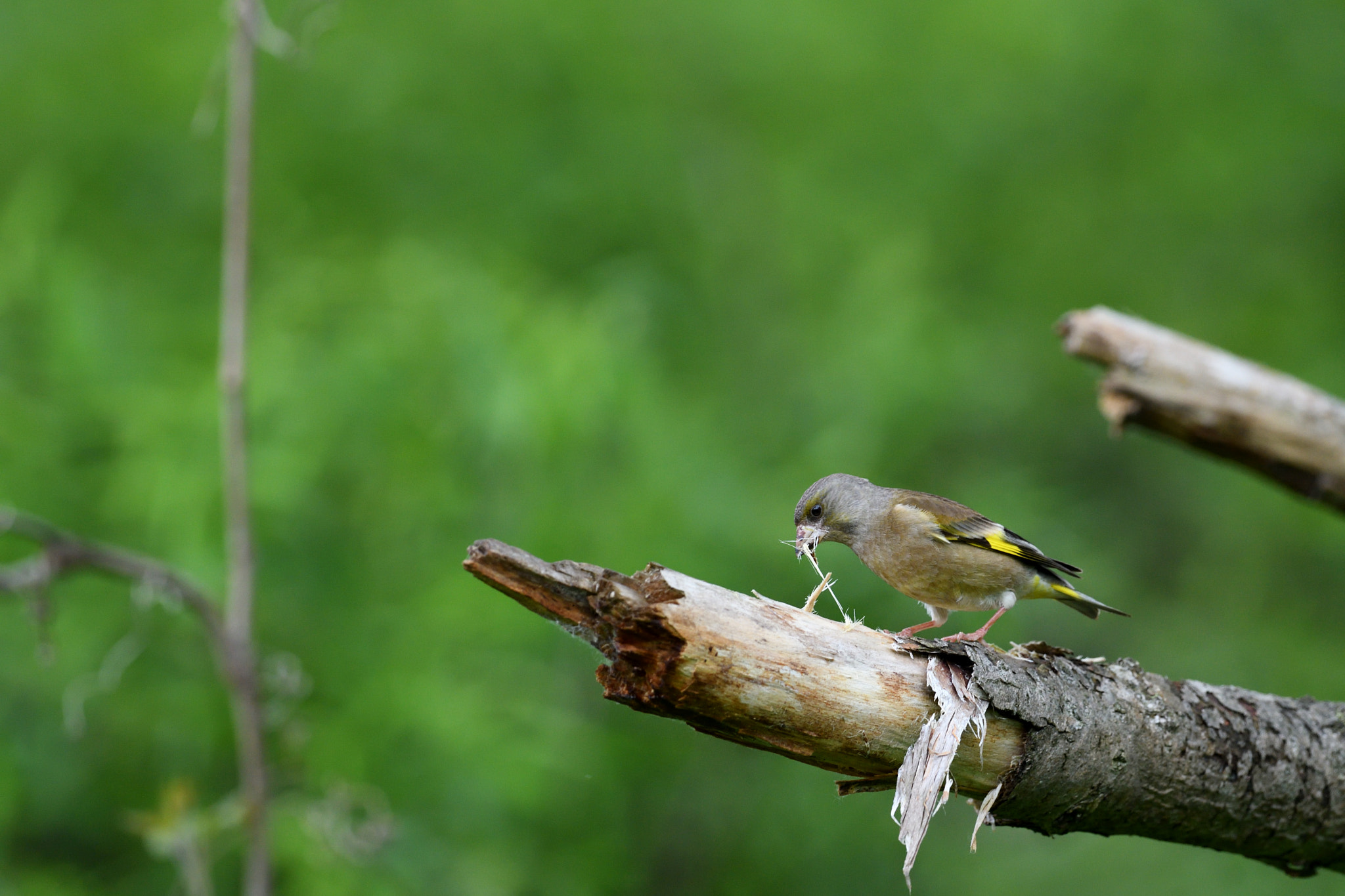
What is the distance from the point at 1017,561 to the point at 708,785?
9.16 feet

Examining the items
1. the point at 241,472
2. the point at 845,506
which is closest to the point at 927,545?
the point at 845,506

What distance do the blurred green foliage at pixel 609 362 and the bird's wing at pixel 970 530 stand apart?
6.25 ft

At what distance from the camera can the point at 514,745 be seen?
5523 mm

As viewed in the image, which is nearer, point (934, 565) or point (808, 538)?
point (934, 565)

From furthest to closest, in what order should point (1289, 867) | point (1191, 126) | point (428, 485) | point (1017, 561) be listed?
point (1191, 126) → point (428, 485) → point (1017, 561) → point (1289, 867)

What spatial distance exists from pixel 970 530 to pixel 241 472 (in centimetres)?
254

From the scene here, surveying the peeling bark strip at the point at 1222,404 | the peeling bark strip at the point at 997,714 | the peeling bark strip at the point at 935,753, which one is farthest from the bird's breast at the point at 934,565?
the peeling bark strip at the point at 1222,404

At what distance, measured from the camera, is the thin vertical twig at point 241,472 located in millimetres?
4121

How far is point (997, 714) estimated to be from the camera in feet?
9.15

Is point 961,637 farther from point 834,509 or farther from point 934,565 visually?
point 834,509

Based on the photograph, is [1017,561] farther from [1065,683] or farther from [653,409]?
[653,409]

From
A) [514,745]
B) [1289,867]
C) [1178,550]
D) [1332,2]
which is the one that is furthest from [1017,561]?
[1332,2]

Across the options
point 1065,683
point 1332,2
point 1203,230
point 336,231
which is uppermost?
point 1332,2

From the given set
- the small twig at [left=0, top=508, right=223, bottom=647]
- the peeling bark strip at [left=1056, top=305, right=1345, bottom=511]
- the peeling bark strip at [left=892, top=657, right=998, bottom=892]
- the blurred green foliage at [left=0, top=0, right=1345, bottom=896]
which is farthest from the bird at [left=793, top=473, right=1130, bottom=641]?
the small twig at [left=0, top=508, right=223, bottom=647]
